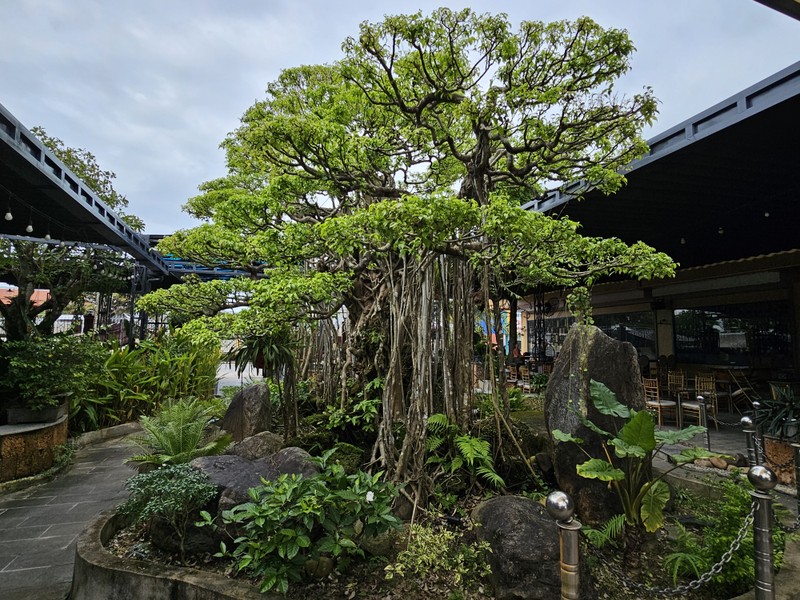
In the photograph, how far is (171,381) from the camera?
7.66 m

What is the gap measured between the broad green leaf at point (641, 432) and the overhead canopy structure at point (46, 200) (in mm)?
5943

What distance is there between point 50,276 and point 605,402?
927 cm

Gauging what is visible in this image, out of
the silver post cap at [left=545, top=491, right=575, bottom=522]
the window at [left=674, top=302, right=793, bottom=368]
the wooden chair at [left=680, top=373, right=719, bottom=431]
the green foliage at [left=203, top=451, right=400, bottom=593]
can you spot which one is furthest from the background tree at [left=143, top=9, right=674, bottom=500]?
the window at [left=674, top=302, right=793, bottom=368]

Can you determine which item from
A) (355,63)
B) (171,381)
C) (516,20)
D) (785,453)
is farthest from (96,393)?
(785,453)

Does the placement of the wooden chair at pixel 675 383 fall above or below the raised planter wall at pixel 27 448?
above

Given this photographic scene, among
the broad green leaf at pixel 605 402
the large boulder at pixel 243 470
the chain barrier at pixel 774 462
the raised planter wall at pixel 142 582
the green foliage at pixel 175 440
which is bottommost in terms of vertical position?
the raised planter wall at pixel 142 582

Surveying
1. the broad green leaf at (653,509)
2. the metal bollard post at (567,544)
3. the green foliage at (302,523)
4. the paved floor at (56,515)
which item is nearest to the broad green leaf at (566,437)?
the broad green leaf at (653,509)

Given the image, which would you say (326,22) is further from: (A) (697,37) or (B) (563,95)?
(A) (697,37)

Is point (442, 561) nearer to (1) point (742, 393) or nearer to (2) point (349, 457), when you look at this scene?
(2) point (349, 457)

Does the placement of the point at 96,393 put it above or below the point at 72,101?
below

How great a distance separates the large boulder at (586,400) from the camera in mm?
3203

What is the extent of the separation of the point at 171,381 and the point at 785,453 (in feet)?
27.5

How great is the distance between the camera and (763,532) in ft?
6.49

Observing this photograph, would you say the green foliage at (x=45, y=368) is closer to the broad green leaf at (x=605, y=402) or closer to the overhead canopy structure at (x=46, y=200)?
the overhead canopy structure at (x=46, y=200)
